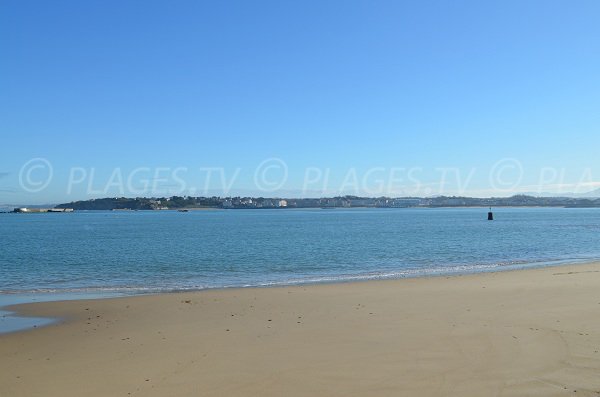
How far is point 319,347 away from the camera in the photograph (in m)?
9.71

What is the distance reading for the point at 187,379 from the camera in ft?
26.4

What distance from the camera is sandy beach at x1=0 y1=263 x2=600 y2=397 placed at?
7.61 meters

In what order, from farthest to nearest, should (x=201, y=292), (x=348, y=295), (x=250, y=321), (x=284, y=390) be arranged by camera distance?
1. (x=201, y=292)
2. (x=348, y=295)
3. (x=250, y=321)
4. (x=284, y=390)

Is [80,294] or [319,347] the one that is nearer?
[319,347]

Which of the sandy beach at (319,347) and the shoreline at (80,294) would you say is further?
the shoreline at (80,294)

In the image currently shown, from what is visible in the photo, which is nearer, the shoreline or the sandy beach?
the sandy beach

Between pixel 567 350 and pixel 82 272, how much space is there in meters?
24.6

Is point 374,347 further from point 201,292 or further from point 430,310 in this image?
point 201,292

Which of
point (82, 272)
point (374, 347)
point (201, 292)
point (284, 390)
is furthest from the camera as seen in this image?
point (82, 272)

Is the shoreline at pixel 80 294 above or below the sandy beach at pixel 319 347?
below

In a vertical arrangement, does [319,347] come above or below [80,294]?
above

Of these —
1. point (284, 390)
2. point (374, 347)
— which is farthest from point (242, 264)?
point (284, 390)

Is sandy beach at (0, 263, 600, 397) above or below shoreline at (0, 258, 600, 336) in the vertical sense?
above

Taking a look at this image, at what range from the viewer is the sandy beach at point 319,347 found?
761 centimetres
